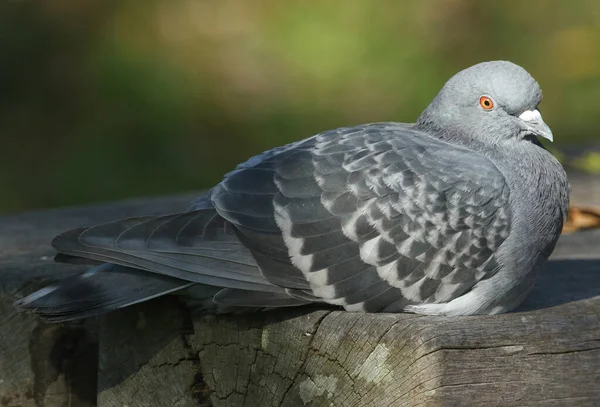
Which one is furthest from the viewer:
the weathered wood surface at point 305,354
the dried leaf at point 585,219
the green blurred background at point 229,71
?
the green blurred background at point 229,71

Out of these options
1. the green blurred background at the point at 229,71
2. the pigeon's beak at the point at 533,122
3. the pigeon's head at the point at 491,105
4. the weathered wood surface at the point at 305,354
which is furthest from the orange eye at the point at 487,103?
the green blurred background at the point at 229,71

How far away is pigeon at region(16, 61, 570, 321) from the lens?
11.2ft

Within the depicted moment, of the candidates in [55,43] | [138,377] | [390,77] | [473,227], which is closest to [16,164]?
[55,43]

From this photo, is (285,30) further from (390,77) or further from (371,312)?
(371,312)

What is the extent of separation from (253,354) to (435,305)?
0.66 metres

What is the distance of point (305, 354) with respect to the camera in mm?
3221

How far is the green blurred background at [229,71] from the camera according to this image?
29.8 feet

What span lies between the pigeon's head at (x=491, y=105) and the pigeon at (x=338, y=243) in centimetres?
25

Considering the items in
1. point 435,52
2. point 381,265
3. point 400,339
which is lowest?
point 400,339

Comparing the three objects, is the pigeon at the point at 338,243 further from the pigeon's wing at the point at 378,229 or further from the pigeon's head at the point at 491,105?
the pigeon's head at the point at 491,105

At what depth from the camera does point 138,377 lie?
3.61 m

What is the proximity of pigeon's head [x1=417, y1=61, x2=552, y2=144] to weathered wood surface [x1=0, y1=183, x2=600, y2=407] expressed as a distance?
0.64 metres

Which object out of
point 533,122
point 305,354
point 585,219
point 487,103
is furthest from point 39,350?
point 585,219

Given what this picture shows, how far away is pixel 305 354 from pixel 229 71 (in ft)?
24.1
